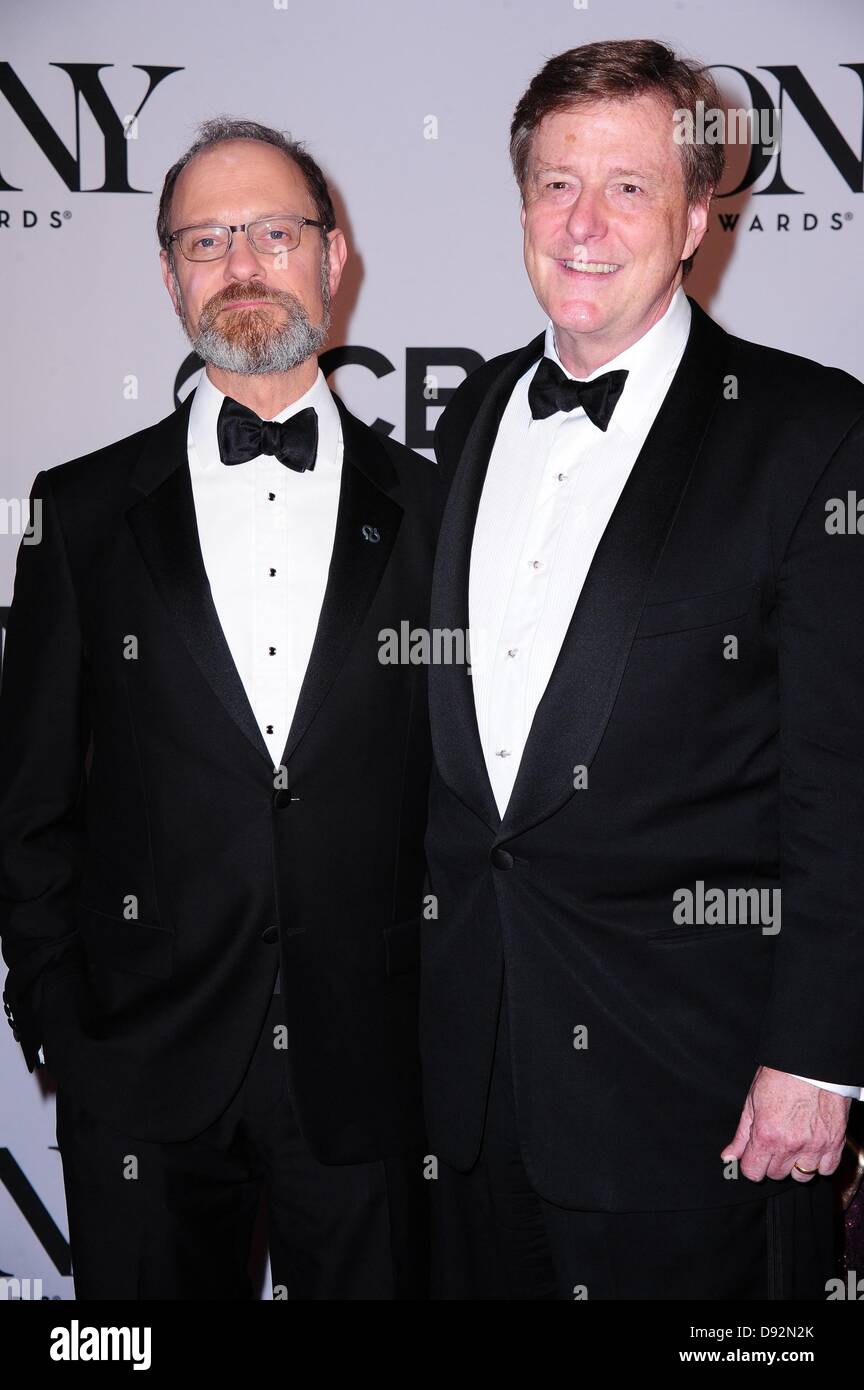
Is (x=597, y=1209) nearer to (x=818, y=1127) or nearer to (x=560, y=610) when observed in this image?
(x=818, y=1127)

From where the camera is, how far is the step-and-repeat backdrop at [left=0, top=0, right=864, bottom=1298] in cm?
276

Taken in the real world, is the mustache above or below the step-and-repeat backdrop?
below

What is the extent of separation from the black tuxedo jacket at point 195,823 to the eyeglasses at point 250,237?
0.32 m

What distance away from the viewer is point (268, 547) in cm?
206

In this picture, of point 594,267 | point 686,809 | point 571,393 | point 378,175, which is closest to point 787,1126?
point 686,809

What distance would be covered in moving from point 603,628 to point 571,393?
407mm

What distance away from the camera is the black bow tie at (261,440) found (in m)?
2.09

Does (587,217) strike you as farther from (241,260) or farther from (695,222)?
(241,260)

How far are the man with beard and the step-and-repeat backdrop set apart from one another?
2.20 ft

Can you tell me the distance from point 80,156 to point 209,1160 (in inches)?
82.1

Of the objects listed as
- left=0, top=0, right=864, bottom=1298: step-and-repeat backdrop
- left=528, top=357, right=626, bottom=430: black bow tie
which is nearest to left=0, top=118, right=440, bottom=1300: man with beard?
left=528, top=357, right=626, bottom=430: black bow tie

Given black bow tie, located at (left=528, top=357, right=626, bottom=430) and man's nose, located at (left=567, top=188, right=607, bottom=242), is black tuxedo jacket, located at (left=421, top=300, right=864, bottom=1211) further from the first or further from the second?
man's nose, located at (left=567, top=188, right=607, bottom=242)

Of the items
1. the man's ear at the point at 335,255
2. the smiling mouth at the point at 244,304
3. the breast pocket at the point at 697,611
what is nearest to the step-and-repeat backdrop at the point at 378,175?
the man's ear at the point at 335,255
